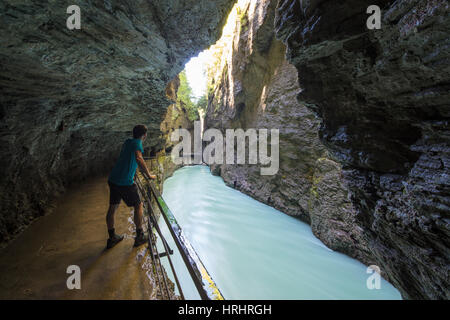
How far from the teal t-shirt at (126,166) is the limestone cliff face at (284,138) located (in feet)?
11.9

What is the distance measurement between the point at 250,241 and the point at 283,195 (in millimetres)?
2813

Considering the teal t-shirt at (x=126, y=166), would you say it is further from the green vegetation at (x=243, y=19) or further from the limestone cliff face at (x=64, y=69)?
the green vegetation at (x=243, y=19)

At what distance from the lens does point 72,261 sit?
94.0 inches

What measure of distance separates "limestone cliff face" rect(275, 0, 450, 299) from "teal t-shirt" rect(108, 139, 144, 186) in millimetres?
3034

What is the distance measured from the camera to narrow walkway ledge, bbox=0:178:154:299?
192cm

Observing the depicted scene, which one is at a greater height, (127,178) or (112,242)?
(127,178)

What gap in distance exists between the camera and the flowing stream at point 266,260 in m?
4.38

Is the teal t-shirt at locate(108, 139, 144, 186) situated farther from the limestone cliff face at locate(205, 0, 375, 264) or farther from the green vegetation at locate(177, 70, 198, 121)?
the green vegetation at locate(177, 70, 198, 121)

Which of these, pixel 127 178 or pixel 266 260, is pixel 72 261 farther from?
pixel 266 260

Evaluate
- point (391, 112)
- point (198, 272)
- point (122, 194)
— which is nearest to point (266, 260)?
point (122, 194)

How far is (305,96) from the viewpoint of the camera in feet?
11.4

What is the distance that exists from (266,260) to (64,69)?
261 inches

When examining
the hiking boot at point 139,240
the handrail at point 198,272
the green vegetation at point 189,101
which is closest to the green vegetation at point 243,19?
the hiking boot at point 139,240

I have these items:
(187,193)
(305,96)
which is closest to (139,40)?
(305,96)
